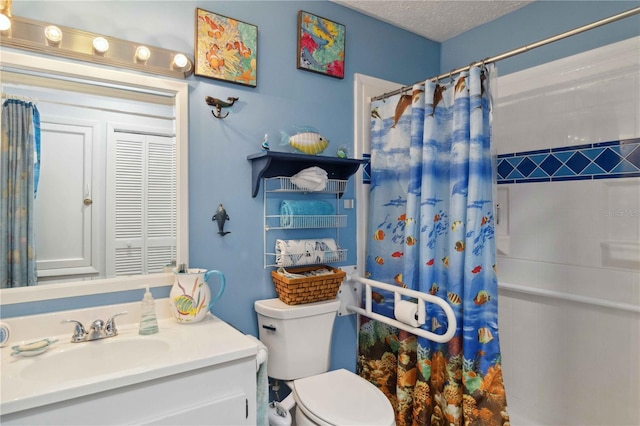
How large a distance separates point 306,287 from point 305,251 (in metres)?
0.19

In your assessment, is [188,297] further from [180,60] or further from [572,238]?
[572,238]

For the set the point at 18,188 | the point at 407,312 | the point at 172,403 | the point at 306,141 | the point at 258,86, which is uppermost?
the point at 258,86

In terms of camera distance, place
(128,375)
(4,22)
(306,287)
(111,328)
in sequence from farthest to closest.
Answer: (306,287) < (111,328) < (4,22) < (128,375)

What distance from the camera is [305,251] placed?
1.87m

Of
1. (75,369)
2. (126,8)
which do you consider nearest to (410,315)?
(75,369)

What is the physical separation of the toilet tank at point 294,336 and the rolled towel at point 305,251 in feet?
0.68

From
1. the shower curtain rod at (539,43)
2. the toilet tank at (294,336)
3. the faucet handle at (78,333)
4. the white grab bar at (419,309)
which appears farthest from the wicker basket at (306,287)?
the shower curtain rod at (539,43)

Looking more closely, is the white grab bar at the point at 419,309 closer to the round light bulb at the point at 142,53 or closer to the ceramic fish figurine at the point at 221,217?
the ceramic fish figurine at the point at 221,217

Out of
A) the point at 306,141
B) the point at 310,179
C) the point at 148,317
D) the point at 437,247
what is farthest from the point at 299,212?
the point at 148,317

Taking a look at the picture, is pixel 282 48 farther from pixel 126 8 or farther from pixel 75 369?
pixel 75 369

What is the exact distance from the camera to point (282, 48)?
190 cm

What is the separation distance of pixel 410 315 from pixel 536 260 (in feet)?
2.87

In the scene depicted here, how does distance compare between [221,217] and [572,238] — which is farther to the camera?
[572,238]

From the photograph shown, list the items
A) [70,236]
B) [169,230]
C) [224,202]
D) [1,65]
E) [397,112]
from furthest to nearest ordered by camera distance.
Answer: [397,112], [224,202], [169,230], [70,236], [1,65]
